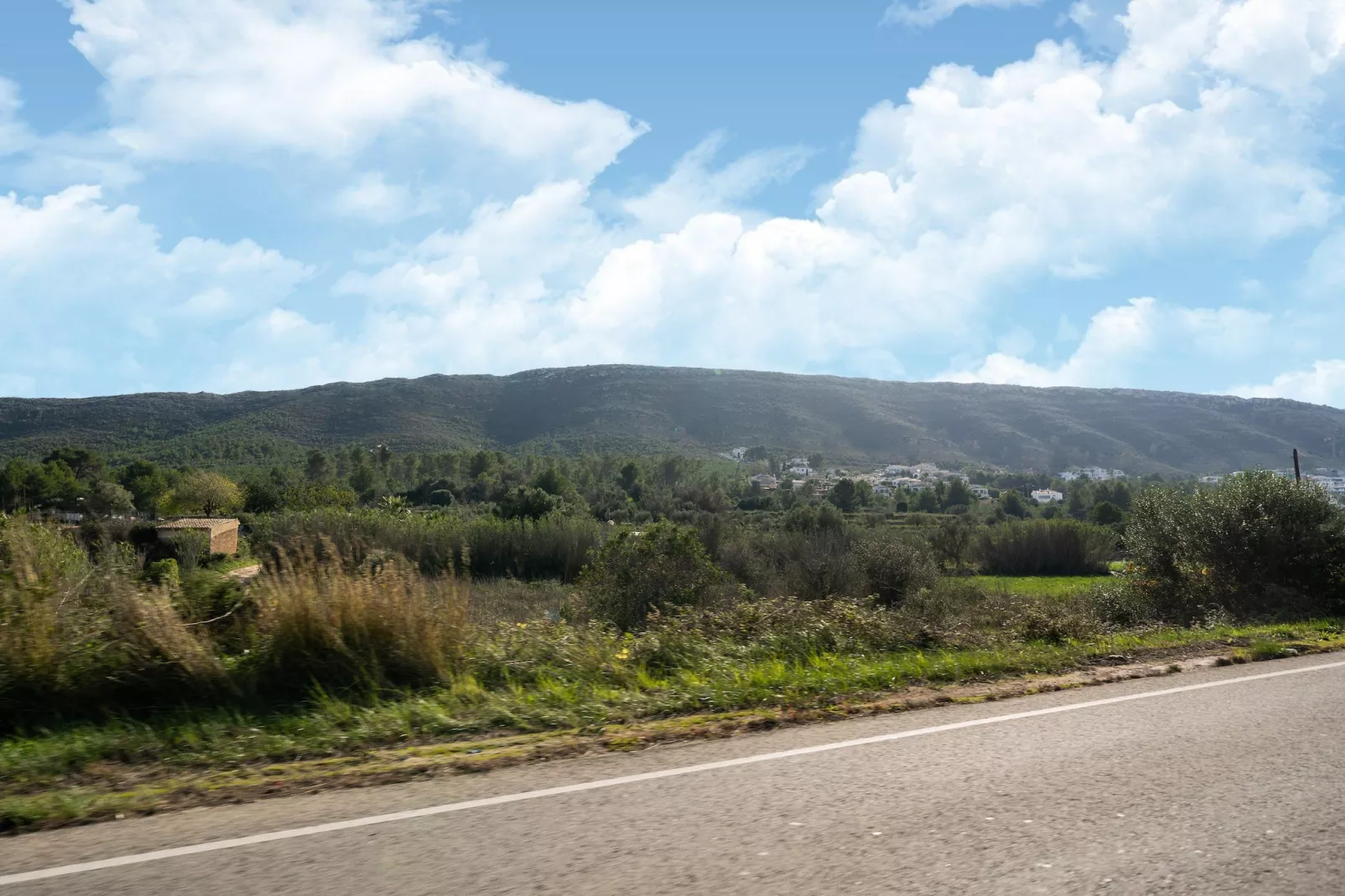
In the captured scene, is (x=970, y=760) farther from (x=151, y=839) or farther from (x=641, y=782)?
(x=151, y=839)

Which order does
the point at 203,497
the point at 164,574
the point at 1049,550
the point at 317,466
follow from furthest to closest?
the point at 317,466, the point at 203,497, the point at 1049,550, the point at 164,574

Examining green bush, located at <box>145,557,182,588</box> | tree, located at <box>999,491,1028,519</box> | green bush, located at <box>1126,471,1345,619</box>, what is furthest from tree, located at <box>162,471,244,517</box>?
green bush, located at <box>1126,471,1345,619</box>

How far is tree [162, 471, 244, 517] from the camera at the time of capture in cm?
7869

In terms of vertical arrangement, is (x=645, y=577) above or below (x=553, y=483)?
below

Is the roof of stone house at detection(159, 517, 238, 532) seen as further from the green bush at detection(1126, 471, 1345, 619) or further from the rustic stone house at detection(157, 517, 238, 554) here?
the green bush at detection(1126, 471, 1345, 619)

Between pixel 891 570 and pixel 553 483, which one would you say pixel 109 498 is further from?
pixel 891 570

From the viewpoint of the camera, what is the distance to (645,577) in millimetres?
21578

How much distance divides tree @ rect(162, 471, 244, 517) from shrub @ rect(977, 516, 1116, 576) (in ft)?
203

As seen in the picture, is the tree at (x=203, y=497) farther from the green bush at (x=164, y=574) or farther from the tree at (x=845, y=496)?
the green bush at (x=164, y=574)

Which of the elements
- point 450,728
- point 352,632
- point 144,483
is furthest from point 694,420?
point 450,728

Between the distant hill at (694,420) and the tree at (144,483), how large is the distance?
2451cm

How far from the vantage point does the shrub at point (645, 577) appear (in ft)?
68.8

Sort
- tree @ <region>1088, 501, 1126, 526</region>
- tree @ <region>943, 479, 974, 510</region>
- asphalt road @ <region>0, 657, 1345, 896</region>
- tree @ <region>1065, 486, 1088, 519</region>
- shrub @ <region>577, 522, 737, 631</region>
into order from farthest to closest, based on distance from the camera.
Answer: tree @ <region>943, 479, 974, 510</region>, tree @ <region>1065, 486, 1088, 519</region>, tree @ <region>1088, 501, 1126, 526</region>, shrub @ <region>577, 522, 737, 631</region>, asphalt road @ <region>0, 657, 1345, 896</region>

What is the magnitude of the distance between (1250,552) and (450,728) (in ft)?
53.6
